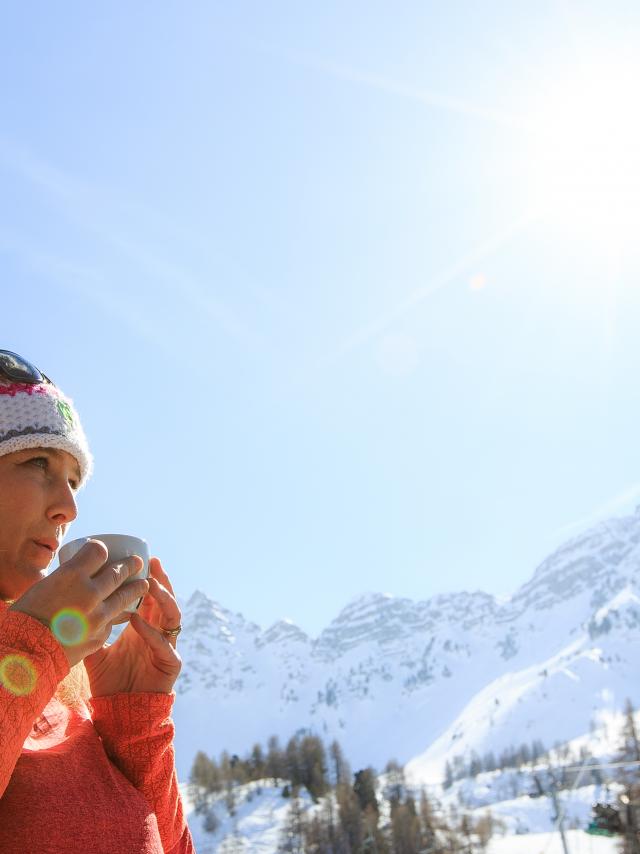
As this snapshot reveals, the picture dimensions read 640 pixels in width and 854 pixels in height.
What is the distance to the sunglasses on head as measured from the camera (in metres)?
1.47

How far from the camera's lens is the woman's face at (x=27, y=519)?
1.29m

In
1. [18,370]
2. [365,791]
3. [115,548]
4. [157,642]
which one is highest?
[18,370]

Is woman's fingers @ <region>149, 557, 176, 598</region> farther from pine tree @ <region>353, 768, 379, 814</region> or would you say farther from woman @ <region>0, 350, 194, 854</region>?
pine tree @ <region>353, 768, 379, 814</region>

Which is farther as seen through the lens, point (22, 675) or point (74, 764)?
point (74, 764)

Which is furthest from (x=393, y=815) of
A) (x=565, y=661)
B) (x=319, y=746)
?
(x=565, y=661)

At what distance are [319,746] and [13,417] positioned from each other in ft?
254

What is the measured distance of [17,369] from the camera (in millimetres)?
1487

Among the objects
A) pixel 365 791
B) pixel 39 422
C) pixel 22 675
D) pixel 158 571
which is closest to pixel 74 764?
pixel 22 675

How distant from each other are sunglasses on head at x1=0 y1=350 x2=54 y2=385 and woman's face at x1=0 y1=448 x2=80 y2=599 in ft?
0.63

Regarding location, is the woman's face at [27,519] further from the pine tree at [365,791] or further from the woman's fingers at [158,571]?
the pine tree at [365,791]

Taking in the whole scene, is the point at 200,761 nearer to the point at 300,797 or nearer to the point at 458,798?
the point at 300,797

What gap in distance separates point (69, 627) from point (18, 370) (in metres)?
0.70

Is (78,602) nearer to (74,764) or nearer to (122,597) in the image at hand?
(122,597)

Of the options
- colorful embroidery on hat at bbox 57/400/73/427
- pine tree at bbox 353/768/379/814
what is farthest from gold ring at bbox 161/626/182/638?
pine tree at bbox 353/768/379/814
